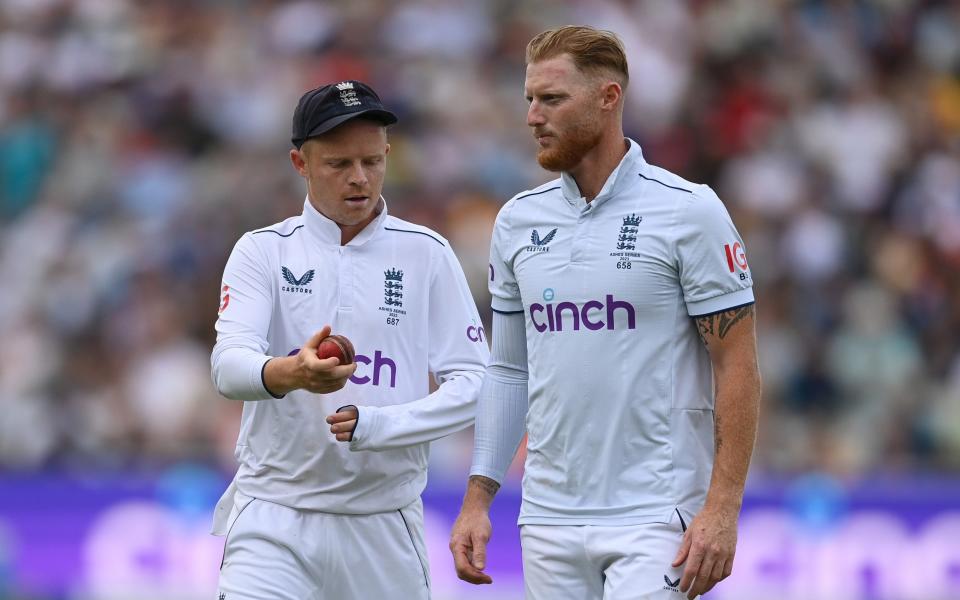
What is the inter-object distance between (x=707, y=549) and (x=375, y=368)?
141 cm

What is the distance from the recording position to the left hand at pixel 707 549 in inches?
189

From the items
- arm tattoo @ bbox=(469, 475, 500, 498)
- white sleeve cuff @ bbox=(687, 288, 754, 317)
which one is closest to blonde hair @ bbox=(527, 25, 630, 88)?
white sleeve cuff @ bbox=(687, 288, 754, 317)

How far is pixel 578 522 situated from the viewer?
16.6 feet

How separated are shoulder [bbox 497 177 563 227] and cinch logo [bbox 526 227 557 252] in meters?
0.11

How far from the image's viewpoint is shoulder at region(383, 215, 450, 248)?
5.88 meters

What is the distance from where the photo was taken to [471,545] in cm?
525

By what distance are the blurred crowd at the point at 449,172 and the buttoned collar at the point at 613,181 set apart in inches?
227

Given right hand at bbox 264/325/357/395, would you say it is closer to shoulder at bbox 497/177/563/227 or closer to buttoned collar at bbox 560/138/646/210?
shoulder at bbox 497/177/563/227

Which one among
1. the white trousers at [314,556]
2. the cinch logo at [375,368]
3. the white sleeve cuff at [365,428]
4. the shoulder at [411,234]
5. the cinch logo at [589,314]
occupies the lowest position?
the white trousers at [314,556]

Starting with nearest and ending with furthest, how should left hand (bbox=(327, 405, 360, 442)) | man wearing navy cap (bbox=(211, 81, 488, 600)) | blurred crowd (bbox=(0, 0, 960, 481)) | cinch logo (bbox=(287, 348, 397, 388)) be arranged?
1. left hand (bbox=(327, 405, 360, 442))
2. man wearing navy cap (bbox=(211, 81, 488, 600))
3. cinch logo (bbox=(287, 348, 397, 388))
4. blurred crowd (bbox=(0, 0, 960, 481))

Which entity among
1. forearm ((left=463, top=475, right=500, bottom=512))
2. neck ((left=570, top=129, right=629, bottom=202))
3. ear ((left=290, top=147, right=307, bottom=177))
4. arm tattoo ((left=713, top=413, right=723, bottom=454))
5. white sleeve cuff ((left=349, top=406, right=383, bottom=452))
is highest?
ear ((left=290, top=147, right=307, bottom=177))

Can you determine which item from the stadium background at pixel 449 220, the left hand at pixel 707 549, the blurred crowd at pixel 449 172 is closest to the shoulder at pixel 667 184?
the left hand at pixel 707 549

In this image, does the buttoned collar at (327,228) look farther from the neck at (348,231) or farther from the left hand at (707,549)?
the left hand at (707,549)

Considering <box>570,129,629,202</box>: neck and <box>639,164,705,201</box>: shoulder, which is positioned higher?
<box>570,129,629,202</box>: neck
